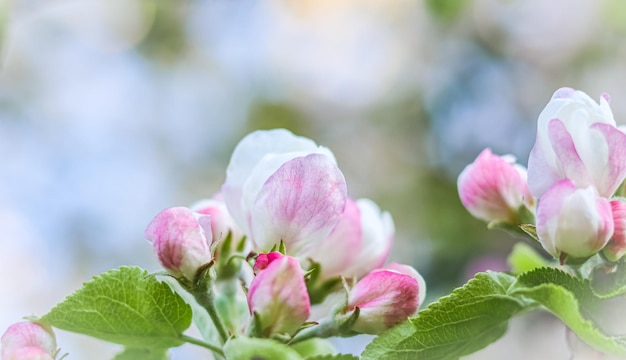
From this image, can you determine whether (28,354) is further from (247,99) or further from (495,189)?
(247,99)

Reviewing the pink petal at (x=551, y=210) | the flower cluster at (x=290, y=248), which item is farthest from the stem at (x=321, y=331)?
the pink petal at (x=551, y=210)

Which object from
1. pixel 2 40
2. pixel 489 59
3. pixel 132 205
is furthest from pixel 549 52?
pixel 2 40

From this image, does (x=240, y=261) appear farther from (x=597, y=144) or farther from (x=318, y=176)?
(x=597, y=144)

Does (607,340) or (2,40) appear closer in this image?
(607,340)

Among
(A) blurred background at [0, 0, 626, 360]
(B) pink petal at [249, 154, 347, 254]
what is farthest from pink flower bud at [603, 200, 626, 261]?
(A) blurred background at [0, 0, 626, 360]

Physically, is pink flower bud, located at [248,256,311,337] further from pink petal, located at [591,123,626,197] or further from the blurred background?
the blurred background

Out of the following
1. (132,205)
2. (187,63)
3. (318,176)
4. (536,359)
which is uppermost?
(187,63)
